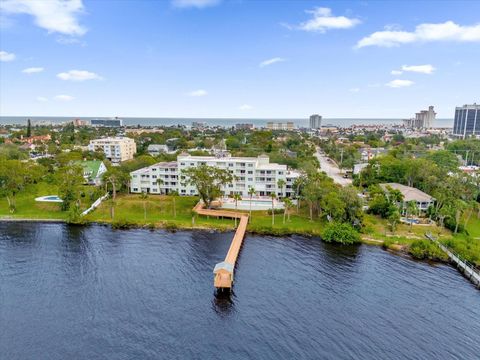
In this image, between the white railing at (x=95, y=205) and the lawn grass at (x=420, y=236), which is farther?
the white railing at (x=95, y=205)

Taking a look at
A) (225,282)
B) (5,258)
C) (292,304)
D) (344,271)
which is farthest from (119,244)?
(344,271)

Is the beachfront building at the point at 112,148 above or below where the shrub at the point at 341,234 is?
above

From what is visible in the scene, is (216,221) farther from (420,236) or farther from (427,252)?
(420,236)

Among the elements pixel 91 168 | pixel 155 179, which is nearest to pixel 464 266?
pixel 155 179

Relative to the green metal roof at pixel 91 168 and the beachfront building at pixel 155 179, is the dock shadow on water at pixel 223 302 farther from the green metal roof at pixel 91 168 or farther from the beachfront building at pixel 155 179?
the green metal roof at pixel 91 168

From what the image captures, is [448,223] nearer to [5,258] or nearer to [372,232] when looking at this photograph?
[372,232]

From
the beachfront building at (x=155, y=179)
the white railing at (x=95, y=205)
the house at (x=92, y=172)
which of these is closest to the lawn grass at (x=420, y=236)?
the beachfront building at (x=155, y=179)
